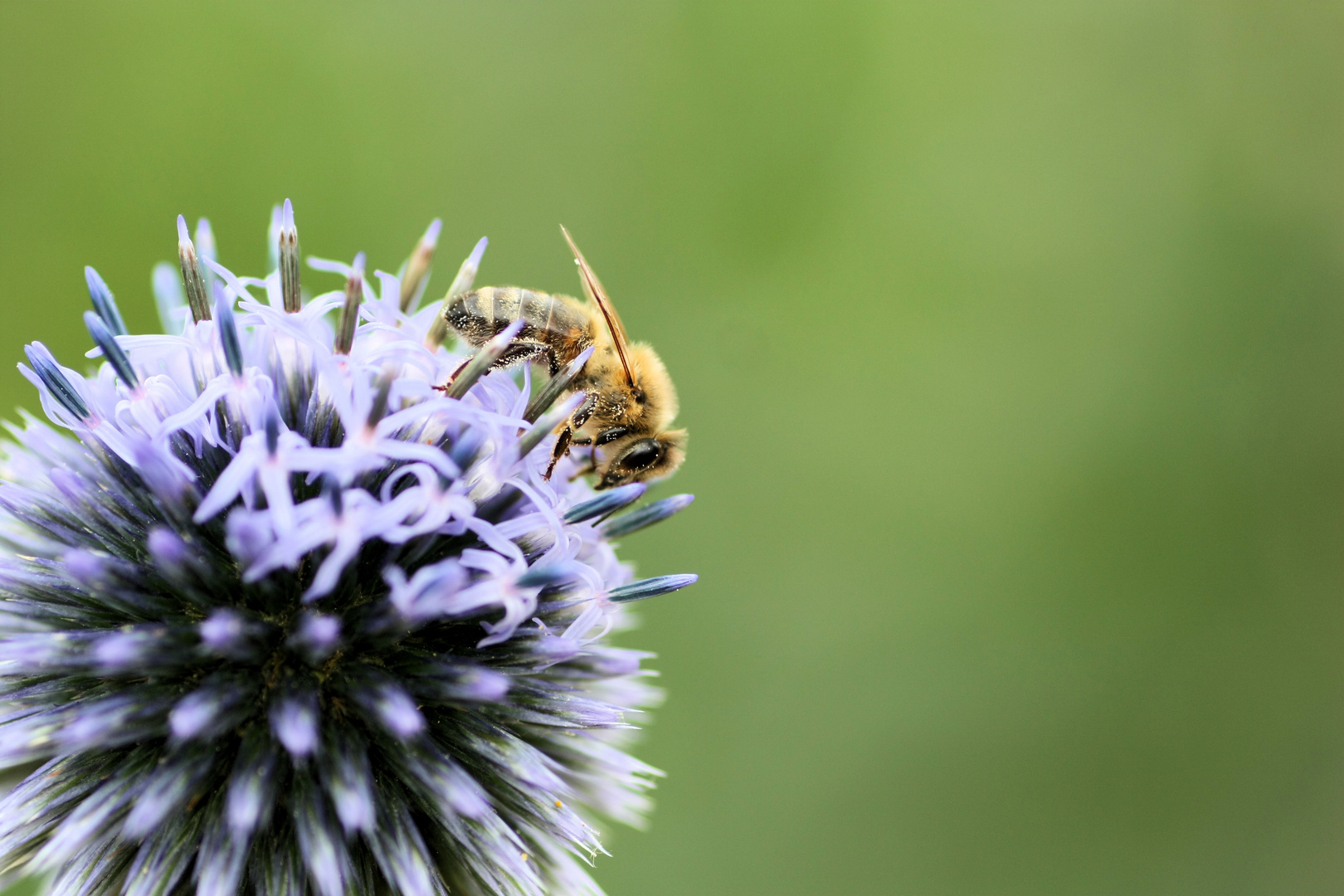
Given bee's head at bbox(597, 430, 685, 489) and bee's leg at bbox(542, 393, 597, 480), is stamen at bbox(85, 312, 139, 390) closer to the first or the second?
bee's leg at bbox(542, 393, 597, 480)

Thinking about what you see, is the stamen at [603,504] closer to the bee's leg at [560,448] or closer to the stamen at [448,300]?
the bee's leg at [560,448]

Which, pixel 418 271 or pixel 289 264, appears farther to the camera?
pixel 418 271

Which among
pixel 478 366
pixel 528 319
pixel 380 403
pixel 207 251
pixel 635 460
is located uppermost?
pixel 207 251

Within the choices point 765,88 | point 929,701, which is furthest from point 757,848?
point 765,88

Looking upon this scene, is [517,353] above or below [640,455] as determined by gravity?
above

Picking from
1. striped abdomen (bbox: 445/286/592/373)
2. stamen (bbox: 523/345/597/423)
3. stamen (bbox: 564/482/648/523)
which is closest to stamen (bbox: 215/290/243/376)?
striped abdomen (bbox: 445/286/592/373)

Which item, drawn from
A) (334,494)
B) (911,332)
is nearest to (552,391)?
(334,494)

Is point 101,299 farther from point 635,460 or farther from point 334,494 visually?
point 635,460
